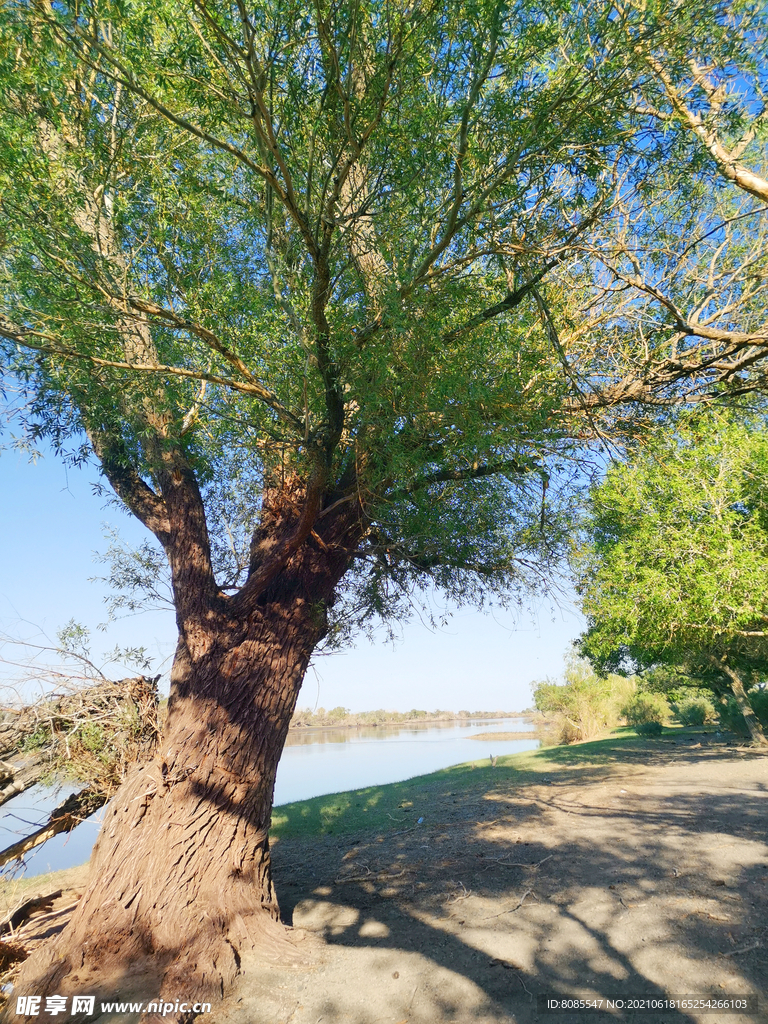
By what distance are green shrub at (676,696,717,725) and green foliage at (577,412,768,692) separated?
665 inches

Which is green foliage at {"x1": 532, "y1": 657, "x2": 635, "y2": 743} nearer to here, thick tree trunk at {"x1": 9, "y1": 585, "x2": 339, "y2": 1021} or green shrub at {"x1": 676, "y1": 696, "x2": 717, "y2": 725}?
green shrub at {"x1": 676, "y1": 696, "x2": 717, "y2": 725}

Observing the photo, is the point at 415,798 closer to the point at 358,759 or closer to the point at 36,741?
the point at 36,741

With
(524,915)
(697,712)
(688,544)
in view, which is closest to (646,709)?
(697,712)

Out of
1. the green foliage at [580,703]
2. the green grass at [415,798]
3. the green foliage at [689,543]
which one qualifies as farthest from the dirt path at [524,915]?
the green foliage at [580,703]

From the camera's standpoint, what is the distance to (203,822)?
443 cm

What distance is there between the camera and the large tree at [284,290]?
3.66 meters

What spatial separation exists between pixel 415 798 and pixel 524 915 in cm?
655

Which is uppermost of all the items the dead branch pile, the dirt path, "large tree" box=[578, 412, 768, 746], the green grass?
"large tree" box=[578, 412, 768, 746]

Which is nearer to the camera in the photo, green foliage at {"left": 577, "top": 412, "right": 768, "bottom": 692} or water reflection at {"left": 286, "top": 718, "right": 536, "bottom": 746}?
green foliage at {"left": 577, "top": 412, "right": 768, "bottom": 692}

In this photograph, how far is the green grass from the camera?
346 inches

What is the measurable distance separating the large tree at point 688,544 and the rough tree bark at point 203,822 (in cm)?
595

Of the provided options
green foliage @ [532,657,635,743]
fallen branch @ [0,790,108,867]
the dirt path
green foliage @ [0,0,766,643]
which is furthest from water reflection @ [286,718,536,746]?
green foliage @ [0,0,766,643]

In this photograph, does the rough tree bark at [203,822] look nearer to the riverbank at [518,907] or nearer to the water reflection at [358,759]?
the riverbank at [518,907]

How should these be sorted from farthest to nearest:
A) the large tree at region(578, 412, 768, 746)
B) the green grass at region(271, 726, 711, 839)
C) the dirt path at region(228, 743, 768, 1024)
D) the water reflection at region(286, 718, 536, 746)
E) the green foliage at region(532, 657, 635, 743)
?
the water reflection at region(286, 718, 536, 746), the green foliage at region(532, 657, 635, 743), the large tree at region(578, 412, 768, 746), the green grass at region(271, 726, 711, 839), the dirt path at region(228, 743, 768, 1024)
